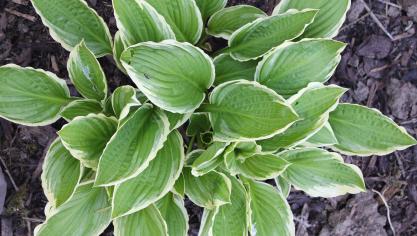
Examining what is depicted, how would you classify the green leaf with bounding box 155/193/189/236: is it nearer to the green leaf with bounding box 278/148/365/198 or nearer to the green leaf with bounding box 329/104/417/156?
the green leaf with bounding box 278/148/365/198

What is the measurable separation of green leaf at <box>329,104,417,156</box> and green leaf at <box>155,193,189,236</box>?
0.53 m

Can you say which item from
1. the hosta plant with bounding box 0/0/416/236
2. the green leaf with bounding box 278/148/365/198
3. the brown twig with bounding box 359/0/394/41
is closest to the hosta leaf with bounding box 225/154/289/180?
the hosta plant with bounding box 0/0/416/236

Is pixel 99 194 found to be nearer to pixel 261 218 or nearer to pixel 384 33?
pixel 261 218

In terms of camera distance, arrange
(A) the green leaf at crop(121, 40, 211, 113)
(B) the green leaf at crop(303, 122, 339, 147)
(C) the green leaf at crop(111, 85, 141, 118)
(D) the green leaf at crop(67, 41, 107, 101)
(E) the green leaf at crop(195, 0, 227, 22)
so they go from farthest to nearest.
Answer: (E) the green leaf at crop(195, 0, 227, 22)
(B) the green leaf at crop(303, 122, 339, 147)
(D) the green leaf at crop(67, 41, 107, 101)
(C) the green leaf at crop(111, 85, 141, 118)
(A) the green leaf at crop(121, 40, 211, 113)

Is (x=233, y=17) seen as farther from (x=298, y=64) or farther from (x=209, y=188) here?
(x=209, y=188)

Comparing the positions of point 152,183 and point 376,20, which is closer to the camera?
point 152,183

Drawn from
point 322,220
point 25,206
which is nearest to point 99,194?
point 25,206

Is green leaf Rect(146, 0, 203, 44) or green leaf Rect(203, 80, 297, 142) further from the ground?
green leaf Rect(146, 0, 203, 44)

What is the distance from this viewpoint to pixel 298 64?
1462mm

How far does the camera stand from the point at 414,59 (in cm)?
206

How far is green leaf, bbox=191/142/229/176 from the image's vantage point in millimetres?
1393

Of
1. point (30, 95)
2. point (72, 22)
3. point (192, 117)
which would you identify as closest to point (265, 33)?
point (192, 117)

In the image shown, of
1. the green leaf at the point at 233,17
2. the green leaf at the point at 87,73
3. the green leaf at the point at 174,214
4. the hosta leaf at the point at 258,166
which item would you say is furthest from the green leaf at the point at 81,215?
the green leaf at the point at 233,17

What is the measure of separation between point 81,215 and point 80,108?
0.33m
